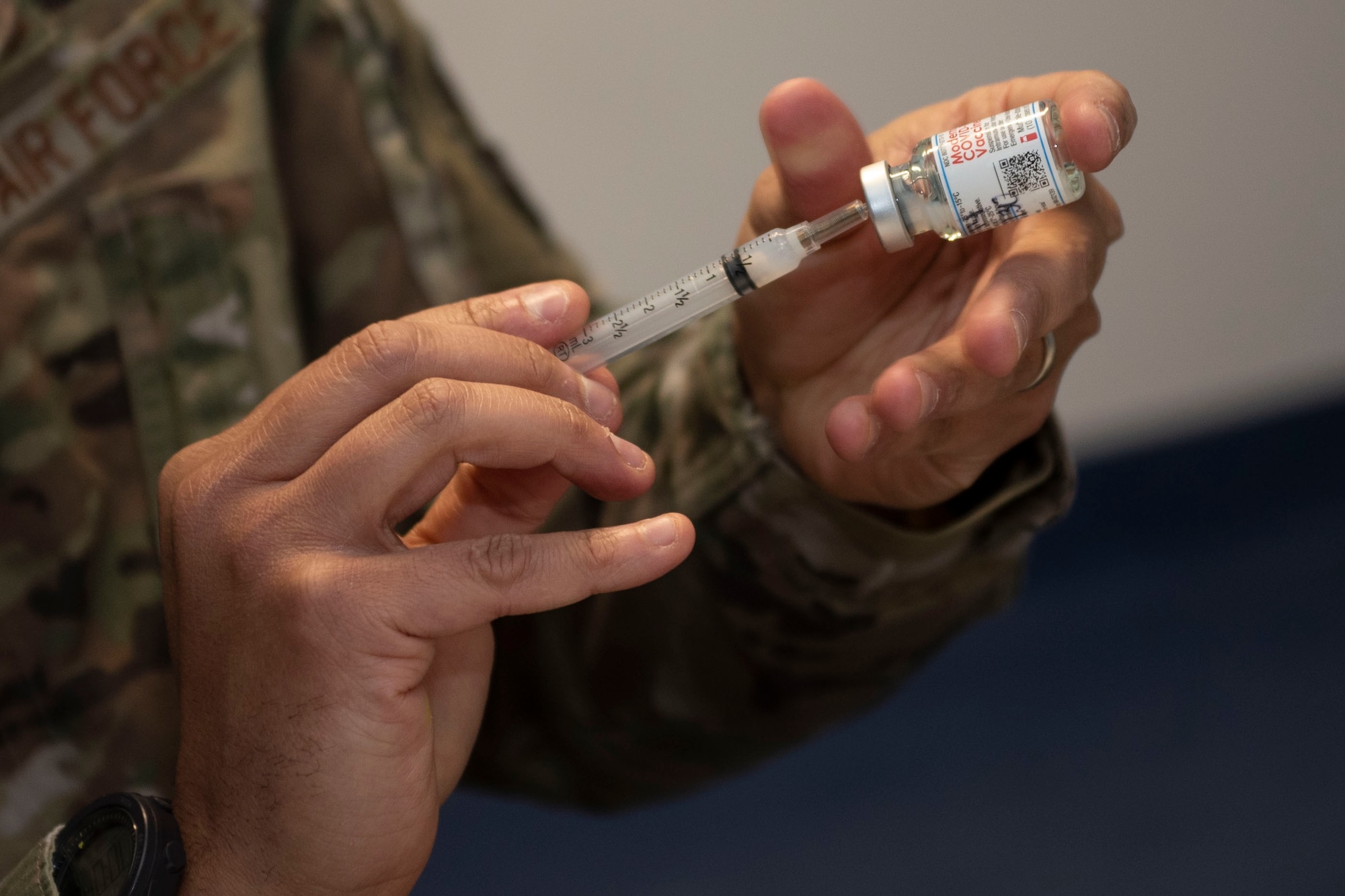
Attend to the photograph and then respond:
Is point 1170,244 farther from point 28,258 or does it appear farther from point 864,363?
point 28,258

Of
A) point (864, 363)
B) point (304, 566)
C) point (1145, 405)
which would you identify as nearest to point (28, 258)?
point (304, 566)

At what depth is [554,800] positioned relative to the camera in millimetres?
1094

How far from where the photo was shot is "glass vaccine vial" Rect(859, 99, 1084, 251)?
587 millimetres

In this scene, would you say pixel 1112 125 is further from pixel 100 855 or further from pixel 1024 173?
pixel 100 855

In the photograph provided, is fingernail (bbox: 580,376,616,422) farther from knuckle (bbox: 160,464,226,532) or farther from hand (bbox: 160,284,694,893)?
knuckle (bbox: 160,464,226,532)

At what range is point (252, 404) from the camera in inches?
35.9

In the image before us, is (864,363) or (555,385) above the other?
(555,385)

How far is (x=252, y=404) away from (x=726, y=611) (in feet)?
1.69

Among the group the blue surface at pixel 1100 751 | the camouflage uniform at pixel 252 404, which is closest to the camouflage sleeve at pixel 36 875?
the camouflage uniform at pixel 252 404

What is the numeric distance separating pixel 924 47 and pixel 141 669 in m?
1.42

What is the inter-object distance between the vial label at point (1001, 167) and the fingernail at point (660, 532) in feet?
0.93

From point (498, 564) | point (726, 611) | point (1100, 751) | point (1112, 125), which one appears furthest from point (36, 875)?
point (1100, 751)

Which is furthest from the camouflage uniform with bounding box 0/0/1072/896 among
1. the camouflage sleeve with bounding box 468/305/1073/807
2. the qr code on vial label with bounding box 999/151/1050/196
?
the qr code on vial label with bounding box 999/151/1050/196

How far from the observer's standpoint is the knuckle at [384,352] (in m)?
0.57
